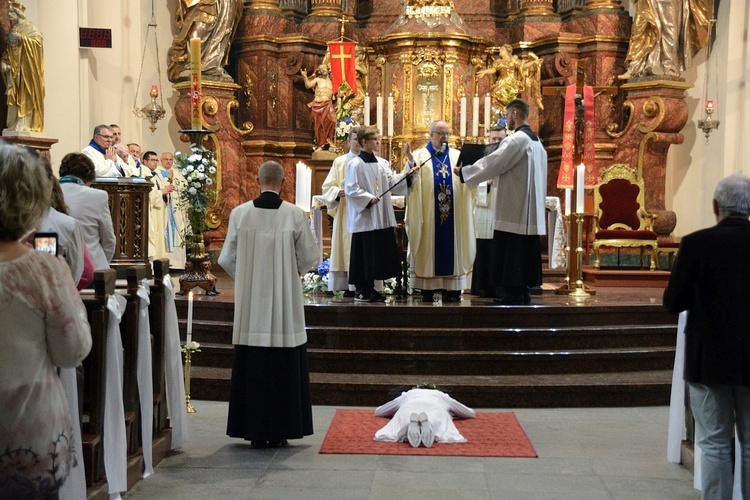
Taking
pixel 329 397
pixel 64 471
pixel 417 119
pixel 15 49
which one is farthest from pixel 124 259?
pixel 417 119

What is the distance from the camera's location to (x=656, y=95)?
13.3 m

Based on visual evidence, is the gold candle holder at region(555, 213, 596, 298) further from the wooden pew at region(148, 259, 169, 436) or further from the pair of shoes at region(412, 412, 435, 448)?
the wooden pew at region(148, 259, 169, 436)

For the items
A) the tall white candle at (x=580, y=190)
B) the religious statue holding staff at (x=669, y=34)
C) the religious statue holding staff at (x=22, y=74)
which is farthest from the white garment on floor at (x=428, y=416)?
the religious statue holding staff at (x=669, y=34)

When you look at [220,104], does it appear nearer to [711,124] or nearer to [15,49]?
[15,49]

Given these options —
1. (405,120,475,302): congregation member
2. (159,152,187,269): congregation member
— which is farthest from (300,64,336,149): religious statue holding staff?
(405,120,475,302): congregation member

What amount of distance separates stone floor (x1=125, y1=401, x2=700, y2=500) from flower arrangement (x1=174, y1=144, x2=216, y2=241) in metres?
3.47

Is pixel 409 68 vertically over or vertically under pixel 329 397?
over

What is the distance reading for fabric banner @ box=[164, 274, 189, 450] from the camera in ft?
19.4

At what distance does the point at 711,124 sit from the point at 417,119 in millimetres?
3820

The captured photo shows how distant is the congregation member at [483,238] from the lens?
9.52 meters

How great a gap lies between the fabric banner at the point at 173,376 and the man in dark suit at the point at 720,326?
2.98 m

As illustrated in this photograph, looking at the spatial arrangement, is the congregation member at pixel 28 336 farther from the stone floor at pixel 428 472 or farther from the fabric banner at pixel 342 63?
the fabric banner at pixel 342 63

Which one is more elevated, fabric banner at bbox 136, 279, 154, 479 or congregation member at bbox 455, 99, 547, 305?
congregation member at bbox 455, 99, 547, 305

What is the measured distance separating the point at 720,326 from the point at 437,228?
198 inches
